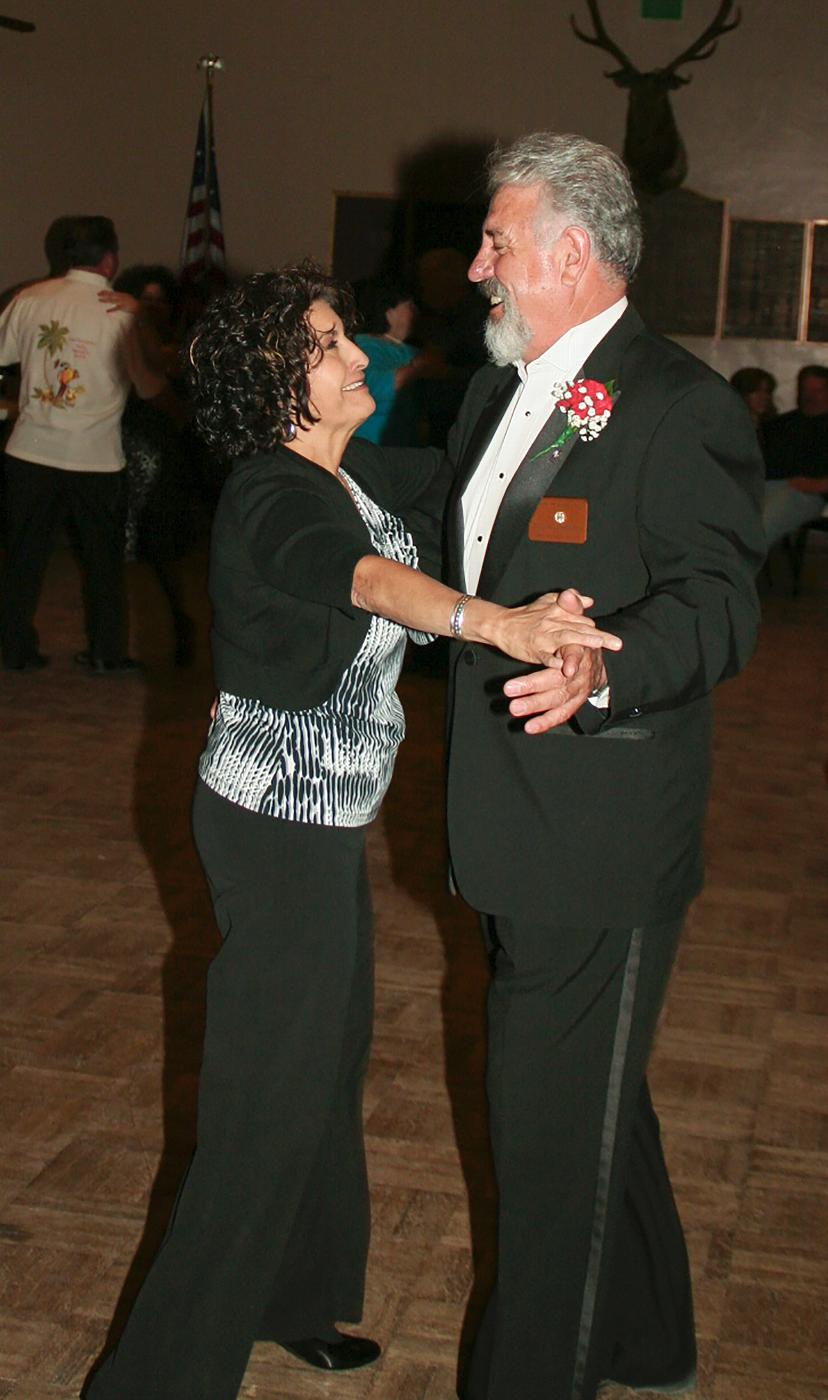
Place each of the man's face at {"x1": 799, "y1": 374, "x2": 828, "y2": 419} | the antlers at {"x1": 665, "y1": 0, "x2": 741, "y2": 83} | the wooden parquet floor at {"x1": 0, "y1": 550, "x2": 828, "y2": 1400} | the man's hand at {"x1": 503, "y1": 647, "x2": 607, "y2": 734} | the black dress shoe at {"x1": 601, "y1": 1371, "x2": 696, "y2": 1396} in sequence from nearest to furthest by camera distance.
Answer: the man's hand at {"x1": 503, "y1": 647, "x2": 607, "y2": 734} → the black dress shoe at {"x1": 601, "y1": 1371, "x2": 696, "y2": 1396} → the wooden parquet floor at {"x1": 0, "y1": 550, "x2": 828, "y2": 1400} → the man's face at {"x1": 799, "y1": 374, "x2": 828, "y2": 419} → the antlers at {"x1": 665, "y1": 0, "x2": 741, "y2": 83}

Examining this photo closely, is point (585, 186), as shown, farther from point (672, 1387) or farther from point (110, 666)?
point (110, 666)

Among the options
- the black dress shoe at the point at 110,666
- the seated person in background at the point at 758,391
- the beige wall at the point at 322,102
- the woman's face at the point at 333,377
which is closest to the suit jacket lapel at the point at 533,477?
the woman's face at the point at 333,377

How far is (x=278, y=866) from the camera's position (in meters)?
1.99

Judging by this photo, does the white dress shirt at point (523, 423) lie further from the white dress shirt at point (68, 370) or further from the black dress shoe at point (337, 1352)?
the white dress shirt at point (68, 370)

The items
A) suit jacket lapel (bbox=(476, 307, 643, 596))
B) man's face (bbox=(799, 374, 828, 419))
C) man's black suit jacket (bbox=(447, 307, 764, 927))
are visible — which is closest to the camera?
man's black suit jacket (bbox=(447, 307, 764, 927))

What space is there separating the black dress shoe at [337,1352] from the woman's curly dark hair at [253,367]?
1241 millimetres

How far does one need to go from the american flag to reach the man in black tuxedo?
385 inches

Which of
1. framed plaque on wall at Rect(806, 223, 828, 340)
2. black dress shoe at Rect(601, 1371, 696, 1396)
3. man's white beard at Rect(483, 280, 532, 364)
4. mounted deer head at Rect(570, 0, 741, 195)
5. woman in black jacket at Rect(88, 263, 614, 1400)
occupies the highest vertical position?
mounted deer head at Rect(570, 0, 741, 195)

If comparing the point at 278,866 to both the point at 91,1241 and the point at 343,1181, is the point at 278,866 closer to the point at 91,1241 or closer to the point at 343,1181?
the point at 343,1181

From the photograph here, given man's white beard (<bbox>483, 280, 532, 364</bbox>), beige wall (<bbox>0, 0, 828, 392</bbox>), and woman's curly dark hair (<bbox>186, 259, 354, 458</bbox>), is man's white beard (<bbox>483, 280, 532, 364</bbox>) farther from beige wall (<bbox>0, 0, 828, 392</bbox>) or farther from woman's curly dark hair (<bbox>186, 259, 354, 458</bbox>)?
beige wall (<bbox>0, 0, 828, 392</bbox>)

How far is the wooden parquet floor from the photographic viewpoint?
231 centimetres

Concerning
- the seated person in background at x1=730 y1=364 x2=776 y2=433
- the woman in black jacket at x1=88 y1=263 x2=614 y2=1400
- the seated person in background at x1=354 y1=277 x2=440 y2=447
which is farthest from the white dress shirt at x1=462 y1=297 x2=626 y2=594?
the seated person in background at x1=730 y1=364 x2=776 y2=433

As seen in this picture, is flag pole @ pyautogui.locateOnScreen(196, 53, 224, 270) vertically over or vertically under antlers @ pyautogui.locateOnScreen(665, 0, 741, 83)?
under

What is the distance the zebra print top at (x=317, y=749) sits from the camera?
1.98m
